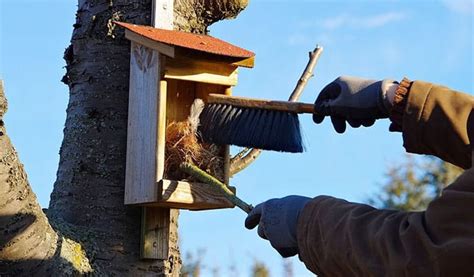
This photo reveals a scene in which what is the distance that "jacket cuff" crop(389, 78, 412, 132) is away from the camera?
2.40 meters

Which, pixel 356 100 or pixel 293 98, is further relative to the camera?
pixel 293 98

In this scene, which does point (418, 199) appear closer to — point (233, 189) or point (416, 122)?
point (233, 189)

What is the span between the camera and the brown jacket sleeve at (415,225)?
2.02 meters

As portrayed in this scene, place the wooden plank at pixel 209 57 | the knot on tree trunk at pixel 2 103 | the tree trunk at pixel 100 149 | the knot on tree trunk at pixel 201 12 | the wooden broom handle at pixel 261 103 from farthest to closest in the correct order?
the knot on tree trunk at pixel 201 12, the wooden plank at pixel 209 57, the tree trunk at pixel 100 149, the wooden broom handle at pixel 261 103, the knot on tree trunk at pixel 2 103

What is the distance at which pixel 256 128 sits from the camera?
3.34m

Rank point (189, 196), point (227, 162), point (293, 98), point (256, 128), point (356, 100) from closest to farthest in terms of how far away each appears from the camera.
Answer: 1. point (356, 100)
2. point (256, 128)
3. point (189, 196)
4. point (227, 162)
5. point (293, 98)

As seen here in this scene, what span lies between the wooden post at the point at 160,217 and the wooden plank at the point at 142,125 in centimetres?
2

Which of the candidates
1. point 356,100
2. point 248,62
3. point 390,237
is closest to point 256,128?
point 248,62

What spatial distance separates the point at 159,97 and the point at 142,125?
0.38 feet

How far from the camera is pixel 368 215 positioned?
2.20m

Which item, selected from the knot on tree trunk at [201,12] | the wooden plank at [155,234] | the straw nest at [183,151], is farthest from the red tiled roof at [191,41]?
the wooden plank at [155,234]

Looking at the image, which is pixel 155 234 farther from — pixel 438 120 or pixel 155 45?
pixel 438 120

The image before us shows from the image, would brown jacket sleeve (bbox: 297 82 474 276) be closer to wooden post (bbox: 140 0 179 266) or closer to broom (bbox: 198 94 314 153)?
broom (bbox: 198 94 314 153)

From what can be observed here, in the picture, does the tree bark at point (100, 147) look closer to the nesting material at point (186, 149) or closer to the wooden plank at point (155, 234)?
the wooden plank at point (155, 234)
